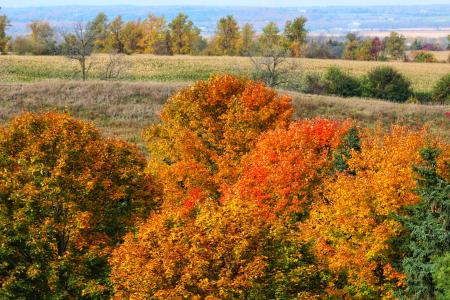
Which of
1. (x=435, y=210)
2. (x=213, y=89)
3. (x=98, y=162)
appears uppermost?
(x=213, y=89)

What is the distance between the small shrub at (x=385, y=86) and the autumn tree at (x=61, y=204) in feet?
234

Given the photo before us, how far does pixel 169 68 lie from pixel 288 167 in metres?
79.2

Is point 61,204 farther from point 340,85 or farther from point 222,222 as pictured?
point 340,85

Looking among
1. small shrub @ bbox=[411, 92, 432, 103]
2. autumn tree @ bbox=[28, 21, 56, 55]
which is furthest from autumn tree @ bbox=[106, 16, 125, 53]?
small shrub @ bbox=[411, 92, 432, 103]

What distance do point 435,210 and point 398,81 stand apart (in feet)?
238

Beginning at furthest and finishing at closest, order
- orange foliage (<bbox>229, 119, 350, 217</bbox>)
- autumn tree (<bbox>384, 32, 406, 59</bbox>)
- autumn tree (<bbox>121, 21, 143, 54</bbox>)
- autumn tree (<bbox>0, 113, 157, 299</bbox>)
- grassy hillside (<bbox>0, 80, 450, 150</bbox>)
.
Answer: autumn tree (<bbox>384, 32, 406, 59</bbox>)
autumn tree (<bbox>121, 21, 143, 54</bbox>)
grassy hillside (<bbox>0, 80, 450, 150</bbox>)
orange foliage (<bbox>229, 119, 350, 217</bbox>)
autumn tree (<bbox>0, 113, 157, 299</bbox>)

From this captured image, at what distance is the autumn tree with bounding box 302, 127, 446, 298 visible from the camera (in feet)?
103

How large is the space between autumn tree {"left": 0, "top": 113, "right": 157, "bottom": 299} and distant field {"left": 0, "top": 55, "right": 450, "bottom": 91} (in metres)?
69.2

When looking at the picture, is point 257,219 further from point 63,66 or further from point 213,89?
point 63,66

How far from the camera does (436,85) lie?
10219 centimetres

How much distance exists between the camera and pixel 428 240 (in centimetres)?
2936

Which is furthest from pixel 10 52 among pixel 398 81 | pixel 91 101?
pixel 398 81

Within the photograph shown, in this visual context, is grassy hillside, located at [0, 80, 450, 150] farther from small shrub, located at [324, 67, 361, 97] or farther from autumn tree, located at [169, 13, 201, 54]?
autumn tree, located at [169, 13, 201, 54]

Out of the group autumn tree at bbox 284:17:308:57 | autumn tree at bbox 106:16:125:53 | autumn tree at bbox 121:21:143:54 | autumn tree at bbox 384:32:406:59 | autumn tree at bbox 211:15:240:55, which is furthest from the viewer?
autumn tree at bbox 384:32:406:59
